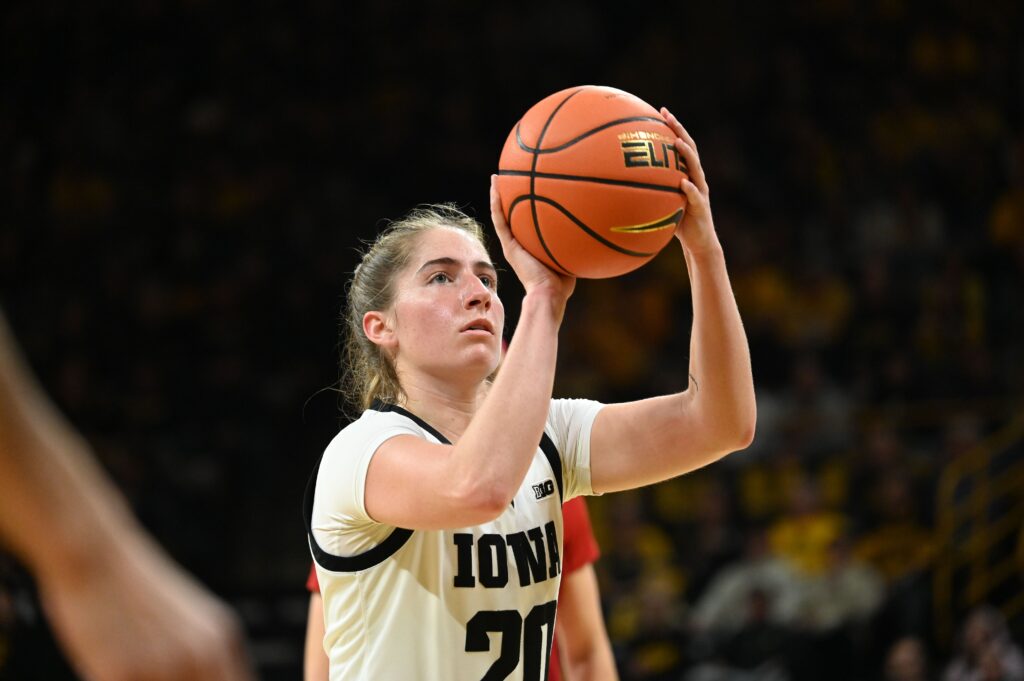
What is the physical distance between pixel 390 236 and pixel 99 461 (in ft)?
19.4

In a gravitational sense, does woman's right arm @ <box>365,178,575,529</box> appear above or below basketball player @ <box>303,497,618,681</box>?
above

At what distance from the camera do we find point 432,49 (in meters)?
12.0

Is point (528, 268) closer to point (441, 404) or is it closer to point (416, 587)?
point (441, 404)

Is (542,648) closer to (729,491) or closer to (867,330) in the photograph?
(729,491)

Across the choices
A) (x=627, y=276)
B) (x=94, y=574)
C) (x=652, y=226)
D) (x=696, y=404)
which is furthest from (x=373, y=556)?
(x=627, y=276)

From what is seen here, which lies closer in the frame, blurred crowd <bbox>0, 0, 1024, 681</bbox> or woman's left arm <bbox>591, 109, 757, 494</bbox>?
woman's left arm <bbox>591, 109, 757, 494</bbox>

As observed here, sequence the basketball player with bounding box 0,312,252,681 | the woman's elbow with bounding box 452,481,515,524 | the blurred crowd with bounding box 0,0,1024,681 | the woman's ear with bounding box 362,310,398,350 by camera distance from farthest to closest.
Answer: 1. the blurred crowd with bounding box 0,0,1024,681
2. the woman's ear with bounding box 362,310,398,350
3. the woman's elbow with bounding box 452,481,515,524
4. the basketball player with bounding box 0,312,252,681

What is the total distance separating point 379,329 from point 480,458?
70 centimetres

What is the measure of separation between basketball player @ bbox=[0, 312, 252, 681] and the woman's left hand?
6.10ft

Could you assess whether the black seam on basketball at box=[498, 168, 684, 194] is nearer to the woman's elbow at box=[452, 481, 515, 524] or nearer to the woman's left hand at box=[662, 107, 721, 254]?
the woman's left hand at box=[662, 107, 721, 254]

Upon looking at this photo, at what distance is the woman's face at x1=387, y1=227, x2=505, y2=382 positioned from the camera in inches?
110

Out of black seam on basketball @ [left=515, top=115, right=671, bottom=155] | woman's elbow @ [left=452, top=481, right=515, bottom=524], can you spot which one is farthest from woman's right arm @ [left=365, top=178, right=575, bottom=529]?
black seam on basketball @ [left=515, top=115, right=671, bottom=155]

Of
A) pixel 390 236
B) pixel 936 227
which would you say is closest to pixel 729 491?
pixel 936 227

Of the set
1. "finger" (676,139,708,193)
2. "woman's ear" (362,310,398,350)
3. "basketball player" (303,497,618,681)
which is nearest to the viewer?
"finger" (676,139,708,193)
